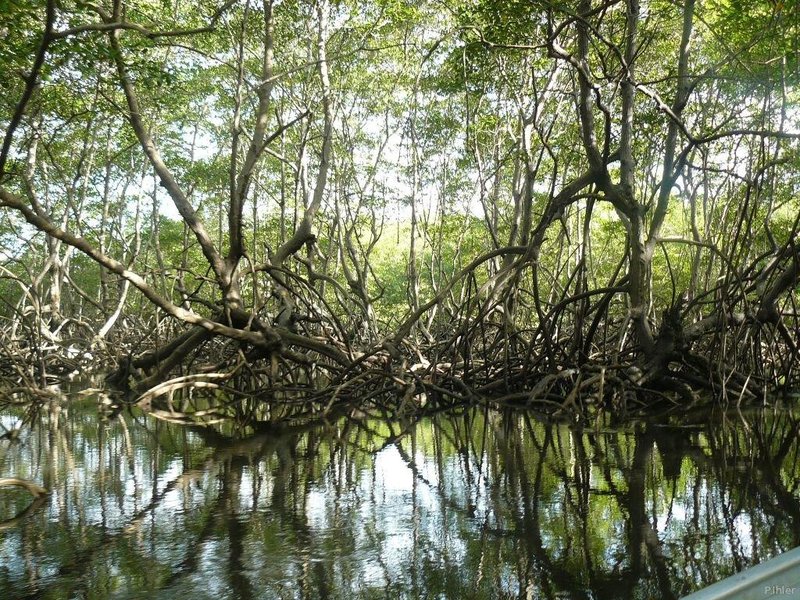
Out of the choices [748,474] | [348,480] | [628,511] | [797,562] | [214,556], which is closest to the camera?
[797,562]

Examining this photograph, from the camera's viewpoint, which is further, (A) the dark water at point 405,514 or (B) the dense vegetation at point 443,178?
(B) the dense vegetation at point 443,178

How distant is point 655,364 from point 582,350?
63 centimetres

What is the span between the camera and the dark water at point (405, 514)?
7.35 feet

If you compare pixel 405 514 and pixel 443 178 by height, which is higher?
pixel 443 178

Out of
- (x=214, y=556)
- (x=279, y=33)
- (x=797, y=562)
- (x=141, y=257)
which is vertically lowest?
(x=214, y=556)

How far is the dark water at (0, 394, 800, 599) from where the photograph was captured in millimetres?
2240

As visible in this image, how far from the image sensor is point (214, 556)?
2.51 meters

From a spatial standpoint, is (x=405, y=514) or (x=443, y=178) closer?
(x=405, y=514)

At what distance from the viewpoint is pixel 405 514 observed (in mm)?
3035

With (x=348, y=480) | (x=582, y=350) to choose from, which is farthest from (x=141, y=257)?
(x=348, y=480)

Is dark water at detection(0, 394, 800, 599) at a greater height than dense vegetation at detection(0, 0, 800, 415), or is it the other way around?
dense vegetation at detection(0, 0, 800, 415)

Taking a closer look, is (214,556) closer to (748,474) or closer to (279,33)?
(748,474)

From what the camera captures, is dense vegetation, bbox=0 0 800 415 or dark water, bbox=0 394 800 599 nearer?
dark water, bbox=0 394 800 599

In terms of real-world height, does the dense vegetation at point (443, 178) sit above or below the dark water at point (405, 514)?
above
